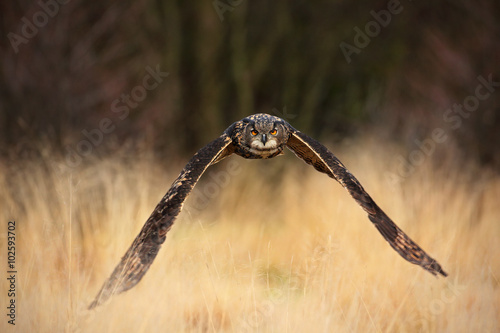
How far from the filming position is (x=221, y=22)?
29.8ft

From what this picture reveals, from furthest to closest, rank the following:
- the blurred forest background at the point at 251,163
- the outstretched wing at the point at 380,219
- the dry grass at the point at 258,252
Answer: the blurred forest background at the point at 251,163
the dry grass at the point at 258,252
the outstretched wing at the point at 380,219

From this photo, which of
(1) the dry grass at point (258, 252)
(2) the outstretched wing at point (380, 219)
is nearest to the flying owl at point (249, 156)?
(2) the outstretched wing at point (380, 219)

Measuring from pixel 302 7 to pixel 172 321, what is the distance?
6632mm

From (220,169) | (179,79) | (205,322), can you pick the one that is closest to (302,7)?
(179,79)

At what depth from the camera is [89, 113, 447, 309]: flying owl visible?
350 centimetres

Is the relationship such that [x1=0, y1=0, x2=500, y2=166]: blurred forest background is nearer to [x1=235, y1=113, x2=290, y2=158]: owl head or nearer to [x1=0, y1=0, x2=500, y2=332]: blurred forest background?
[x1=0, y1=0, x2=500, y2=332]: blurred forest background

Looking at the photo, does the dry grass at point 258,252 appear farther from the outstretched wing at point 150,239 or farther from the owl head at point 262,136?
the owl head at point 262,136

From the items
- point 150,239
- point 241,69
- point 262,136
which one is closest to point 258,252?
point 262,136

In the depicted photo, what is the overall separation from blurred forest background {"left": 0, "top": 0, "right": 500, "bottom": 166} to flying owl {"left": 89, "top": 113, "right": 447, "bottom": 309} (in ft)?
11.4

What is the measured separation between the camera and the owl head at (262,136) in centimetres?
440

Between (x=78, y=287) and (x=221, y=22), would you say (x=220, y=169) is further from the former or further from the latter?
(x=78, y=287)

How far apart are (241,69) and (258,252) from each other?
15.8 feet

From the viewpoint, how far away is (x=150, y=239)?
3.60 m

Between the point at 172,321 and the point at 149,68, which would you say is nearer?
the point at 172,321
